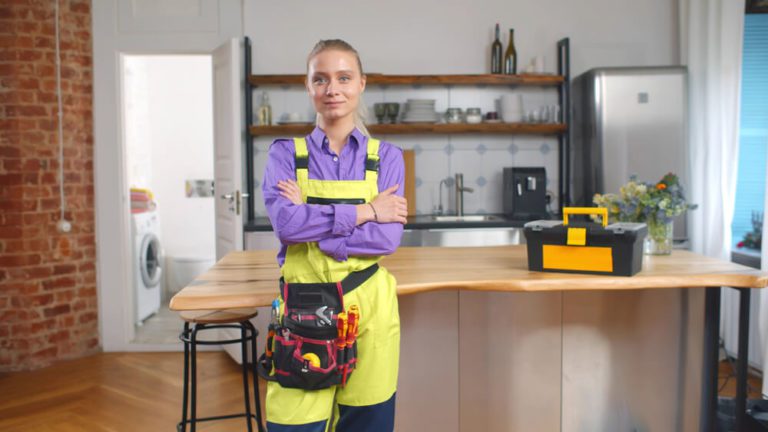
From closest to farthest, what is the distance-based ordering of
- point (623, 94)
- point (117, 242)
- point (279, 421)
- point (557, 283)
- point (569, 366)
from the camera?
1. point (279, 421)
2. point (557, 283)
3. point (569, 366)
4. point (623, 94)
5. point (117, 242)

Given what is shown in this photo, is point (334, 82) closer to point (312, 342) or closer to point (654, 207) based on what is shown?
point (312, 342)

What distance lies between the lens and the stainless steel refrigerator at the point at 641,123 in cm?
444

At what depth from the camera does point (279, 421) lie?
5.98 ft

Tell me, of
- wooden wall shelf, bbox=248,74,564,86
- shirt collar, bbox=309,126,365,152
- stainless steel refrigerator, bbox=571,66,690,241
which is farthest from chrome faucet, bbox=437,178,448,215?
shirt collar, bbox=309,126,365,152

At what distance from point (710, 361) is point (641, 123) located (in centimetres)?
222

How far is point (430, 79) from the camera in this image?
15.6 feet

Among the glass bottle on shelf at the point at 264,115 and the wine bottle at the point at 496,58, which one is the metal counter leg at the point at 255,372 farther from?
the wine bottle at the point at 496,58

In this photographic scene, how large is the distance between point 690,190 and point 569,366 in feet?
7.78

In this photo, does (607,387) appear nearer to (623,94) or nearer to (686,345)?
(686,345)

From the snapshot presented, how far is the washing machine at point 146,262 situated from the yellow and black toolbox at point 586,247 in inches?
150

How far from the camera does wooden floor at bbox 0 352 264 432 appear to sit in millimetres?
3508

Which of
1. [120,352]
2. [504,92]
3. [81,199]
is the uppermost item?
[504,92]

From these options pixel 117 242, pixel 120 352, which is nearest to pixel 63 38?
pixel 117 242

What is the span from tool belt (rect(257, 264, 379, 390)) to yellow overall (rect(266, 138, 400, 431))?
44 mm
